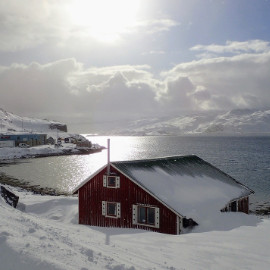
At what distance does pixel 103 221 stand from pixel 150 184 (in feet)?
16.7

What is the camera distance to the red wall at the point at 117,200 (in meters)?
22.9

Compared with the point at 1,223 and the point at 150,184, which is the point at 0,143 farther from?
the point at 1,223

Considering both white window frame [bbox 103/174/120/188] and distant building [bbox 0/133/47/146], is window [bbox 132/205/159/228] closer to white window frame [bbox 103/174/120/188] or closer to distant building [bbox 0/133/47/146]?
white window frame [bbox 103/174/120/188]

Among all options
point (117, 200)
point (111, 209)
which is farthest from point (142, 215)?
point (111, 209)

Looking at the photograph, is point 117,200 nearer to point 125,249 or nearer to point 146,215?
point 146,215

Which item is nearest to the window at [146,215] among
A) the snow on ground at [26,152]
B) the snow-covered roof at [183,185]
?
the snow-covered roof at [183,185]

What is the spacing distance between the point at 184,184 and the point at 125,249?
42.3ft

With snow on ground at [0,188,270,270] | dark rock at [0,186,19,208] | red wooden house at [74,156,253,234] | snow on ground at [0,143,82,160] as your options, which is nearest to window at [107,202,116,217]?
red wooden house at [74,156,253,234]

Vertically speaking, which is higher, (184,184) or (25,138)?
(25,138)

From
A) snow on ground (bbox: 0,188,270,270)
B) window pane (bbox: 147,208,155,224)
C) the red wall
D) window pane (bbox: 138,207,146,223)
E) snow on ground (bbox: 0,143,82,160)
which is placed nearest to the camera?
snow on ground (bbox: 0,188,270,270)

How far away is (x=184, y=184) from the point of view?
1040 inches

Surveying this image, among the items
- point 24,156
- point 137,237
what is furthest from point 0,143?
point 137,237

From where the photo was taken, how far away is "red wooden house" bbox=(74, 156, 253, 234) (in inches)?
904

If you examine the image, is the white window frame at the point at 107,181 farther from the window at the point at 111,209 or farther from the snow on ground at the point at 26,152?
the snow on ground at the point at 26,152
